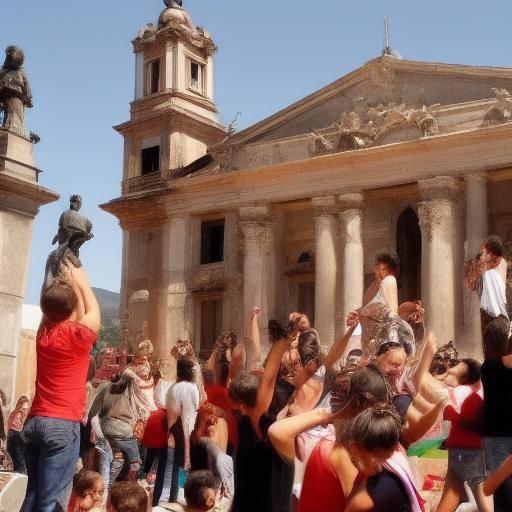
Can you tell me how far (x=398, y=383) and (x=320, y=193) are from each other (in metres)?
23.9

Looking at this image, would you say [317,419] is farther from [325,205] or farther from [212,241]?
[212,241]

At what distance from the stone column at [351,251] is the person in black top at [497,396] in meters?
22.2

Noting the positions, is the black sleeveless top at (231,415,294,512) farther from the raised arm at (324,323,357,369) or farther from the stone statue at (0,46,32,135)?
the stone statue at (0,46,32,135)

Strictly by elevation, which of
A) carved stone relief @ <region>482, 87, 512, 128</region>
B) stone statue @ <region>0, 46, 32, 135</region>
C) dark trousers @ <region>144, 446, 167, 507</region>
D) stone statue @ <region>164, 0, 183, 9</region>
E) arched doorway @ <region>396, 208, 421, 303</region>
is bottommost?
dark trousers @ <region>144, 446, 167, 507</region>

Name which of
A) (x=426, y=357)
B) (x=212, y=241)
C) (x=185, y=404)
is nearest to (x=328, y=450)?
(x=426, y=357)

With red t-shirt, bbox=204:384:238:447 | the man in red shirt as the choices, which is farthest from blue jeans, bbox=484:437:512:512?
red t-shirt, bbox=204:384:238:447

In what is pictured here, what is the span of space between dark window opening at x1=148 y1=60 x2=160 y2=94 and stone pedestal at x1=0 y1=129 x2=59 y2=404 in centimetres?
2661

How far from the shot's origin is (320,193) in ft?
98.7

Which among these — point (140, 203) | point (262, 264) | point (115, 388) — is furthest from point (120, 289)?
point (115, 388)

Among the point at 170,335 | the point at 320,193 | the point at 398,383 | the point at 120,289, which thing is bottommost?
the point at 398,383

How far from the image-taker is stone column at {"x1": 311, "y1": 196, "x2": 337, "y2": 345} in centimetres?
2912

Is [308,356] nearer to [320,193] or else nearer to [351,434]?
[351,434]

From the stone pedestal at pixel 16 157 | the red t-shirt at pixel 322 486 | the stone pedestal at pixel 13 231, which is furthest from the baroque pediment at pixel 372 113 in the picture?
the red t-shirt at pixel 322 486

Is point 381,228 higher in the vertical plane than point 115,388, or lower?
higher
